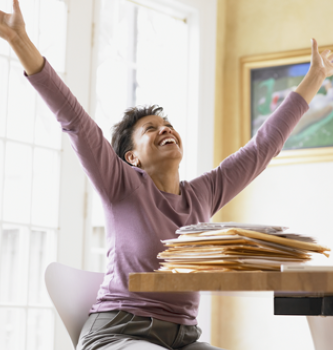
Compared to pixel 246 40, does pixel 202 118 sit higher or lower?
lower

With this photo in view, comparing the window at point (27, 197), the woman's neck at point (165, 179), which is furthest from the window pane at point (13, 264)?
the woman's neck at point (165, 179)

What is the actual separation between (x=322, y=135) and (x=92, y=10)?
1485 mm

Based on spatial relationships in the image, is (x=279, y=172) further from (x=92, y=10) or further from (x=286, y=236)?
(x=286, y=236)

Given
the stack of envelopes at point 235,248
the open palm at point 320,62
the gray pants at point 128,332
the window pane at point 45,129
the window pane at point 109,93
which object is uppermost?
the window pane at point 109,93

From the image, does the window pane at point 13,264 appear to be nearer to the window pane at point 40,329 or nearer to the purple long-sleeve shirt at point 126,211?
the window pane at point 40,329

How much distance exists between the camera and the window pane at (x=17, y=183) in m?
2.43

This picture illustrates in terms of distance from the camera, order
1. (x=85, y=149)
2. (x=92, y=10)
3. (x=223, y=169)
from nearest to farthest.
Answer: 1. (x=85, y=149)
2. (x=223, y=169)
3. (x=92, y=10)

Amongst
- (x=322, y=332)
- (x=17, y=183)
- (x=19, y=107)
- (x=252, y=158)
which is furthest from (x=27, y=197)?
(x=322, y=332)

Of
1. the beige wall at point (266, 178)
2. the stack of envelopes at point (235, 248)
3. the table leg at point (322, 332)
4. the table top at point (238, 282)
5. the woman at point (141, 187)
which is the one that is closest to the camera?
the table top at point (238, 282)

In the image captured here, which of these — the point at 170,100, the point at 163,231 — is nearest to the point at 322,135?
the point at 170,100

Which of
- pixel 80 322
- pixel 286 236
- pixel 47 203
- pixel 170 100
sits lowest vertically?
pixel 80 322

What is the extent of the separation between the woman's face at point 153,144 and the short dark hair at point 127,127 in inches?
1.0

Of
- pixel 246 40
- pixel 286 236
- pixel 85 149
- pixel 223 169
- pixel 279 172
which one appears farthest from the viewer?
pixel 246 40

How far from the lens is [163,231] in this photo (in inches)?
62.8
